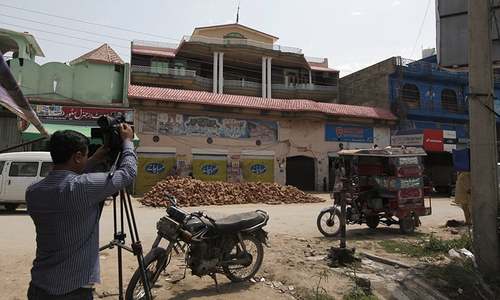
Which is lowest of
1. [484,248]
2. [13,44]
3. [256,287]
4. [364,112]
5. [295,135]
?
[256,287]

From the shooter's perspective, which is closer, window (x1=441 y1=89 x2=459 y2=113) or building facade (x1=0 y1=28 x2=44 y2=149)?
building facade (x1=0 y1=28 x2=44 y2=149)

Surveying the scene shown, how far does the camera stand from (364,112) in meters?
27.0

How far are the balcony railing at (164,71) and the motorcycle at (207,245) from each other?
2866 centimetres

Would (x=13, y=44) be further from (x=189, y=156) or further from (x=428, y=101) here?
(x=428, y=101)

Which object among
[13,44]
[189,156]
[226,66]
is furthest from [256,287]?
[226,66]

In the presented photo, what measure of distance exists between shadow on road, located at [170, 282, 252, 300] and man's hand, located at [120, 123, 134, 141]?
8.38ft

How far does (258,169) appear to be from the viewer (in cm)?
2425

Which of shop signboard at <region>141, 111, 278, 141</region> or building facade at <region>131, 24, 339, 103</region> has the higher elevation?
building facade at <region>131, 24, 339, 103</region>

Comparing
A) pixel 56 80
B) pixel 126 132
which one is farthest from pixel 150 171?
pixel 126 132

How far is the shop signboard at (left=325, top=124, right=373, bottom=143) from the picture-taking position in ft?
85.8

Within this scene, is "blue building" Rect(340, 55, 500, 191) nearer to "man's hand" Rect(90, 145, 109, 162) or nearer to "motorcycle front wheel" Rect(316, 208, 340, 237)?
"motorcycle front wheel" Rect(316, 208, 340, 237)

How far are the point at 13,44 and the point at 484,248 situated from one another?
87.6ft

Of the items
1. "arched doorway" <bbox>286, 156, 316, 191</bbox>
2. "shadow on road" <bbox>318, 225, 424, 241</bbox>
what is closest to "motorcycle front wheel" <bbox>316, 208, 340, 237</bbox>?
"shadow on road" <bbox>318, 225, 424, 241</bbox>

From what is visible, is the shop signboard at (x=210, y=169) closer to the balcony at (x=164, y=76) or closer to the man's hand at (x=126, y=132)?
the balcony at (x=164, y=76)
